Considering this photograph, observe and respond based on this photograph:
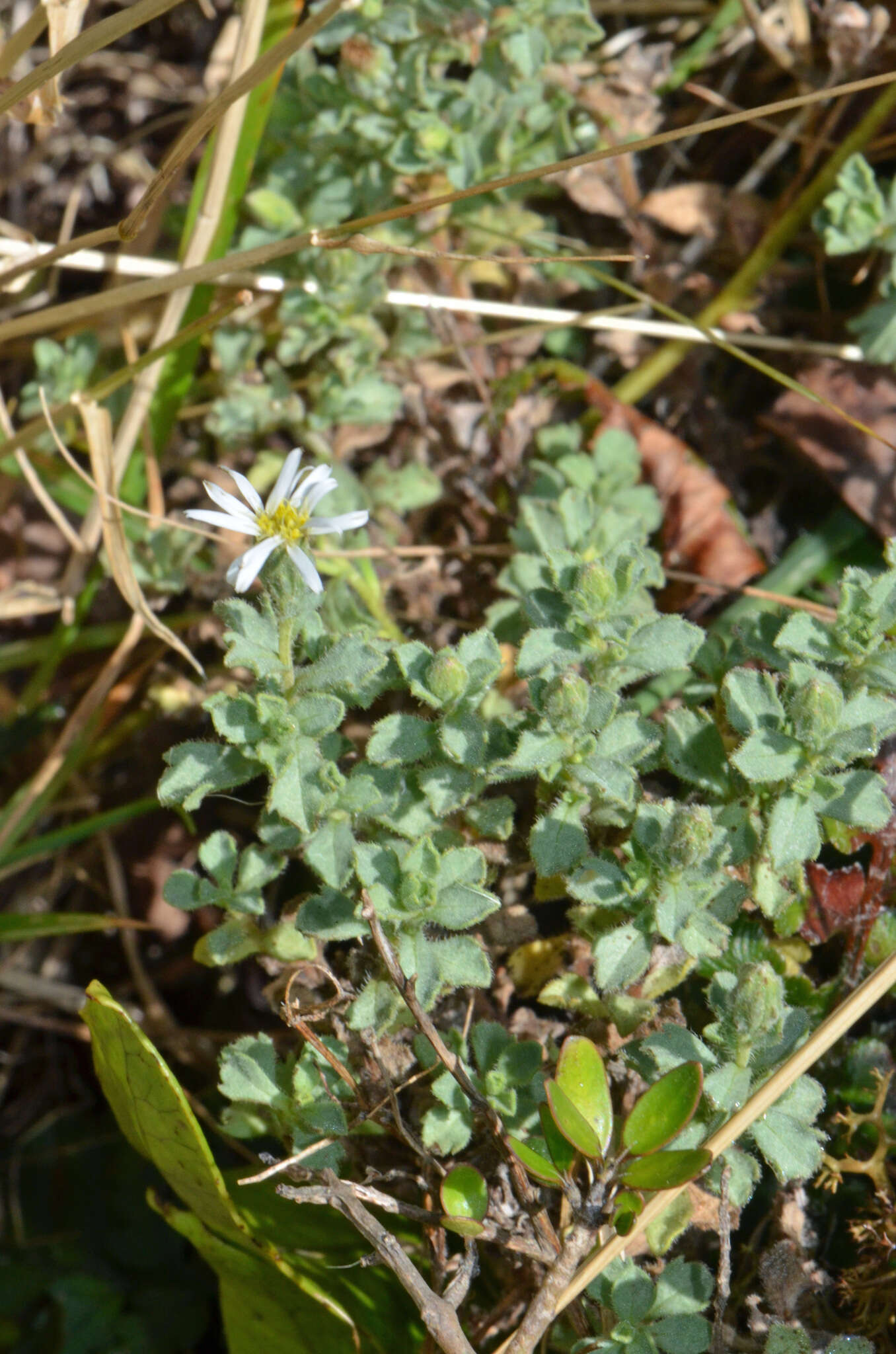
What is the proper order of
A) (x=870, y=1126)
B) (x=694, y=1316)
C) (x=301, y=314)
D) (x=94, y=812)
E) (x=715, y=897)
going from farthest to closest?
(x=94, y=812) < (x=301, y=314) < (x=870, y=1126) < (x=715, y=897) < (x=694, y=1316)

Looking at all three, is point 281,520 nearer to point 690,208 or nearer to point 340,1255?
point 340,1255

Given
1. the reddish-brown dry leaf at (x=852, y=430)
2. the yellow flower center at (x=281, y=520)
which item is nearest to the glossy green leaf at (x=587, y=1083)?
A: the yellow flower center at (x=281, y=520)

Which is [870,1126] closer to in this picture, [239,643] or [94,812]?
[239,643]

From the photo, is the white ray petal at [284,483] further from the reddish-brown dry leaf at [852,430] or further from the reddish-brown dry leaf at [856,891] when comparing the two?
the reddish-brown dry leaf at [852,430]

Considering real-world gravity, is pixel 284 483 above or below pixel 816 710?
above

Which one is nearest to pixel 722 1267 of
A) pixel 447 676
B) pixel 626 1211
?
pixel 626 1211

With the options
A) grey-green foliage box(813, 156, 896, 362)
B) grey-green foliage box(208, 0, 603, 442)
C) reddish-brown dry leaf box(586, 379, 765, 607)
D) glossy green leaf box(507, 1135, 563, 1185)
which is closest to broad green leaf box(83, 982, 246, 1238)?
glossy green leaf box(507, 1135, 563, 1185)

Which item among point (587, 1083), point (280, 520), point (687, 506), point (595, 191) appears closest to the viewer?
point (587, 1083)

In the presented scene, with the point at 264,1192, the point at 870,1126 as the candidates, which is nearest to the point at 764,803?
the point at 870,1126

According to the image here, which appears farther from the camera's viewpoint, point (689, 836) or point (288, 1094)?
point (288, 1094)
